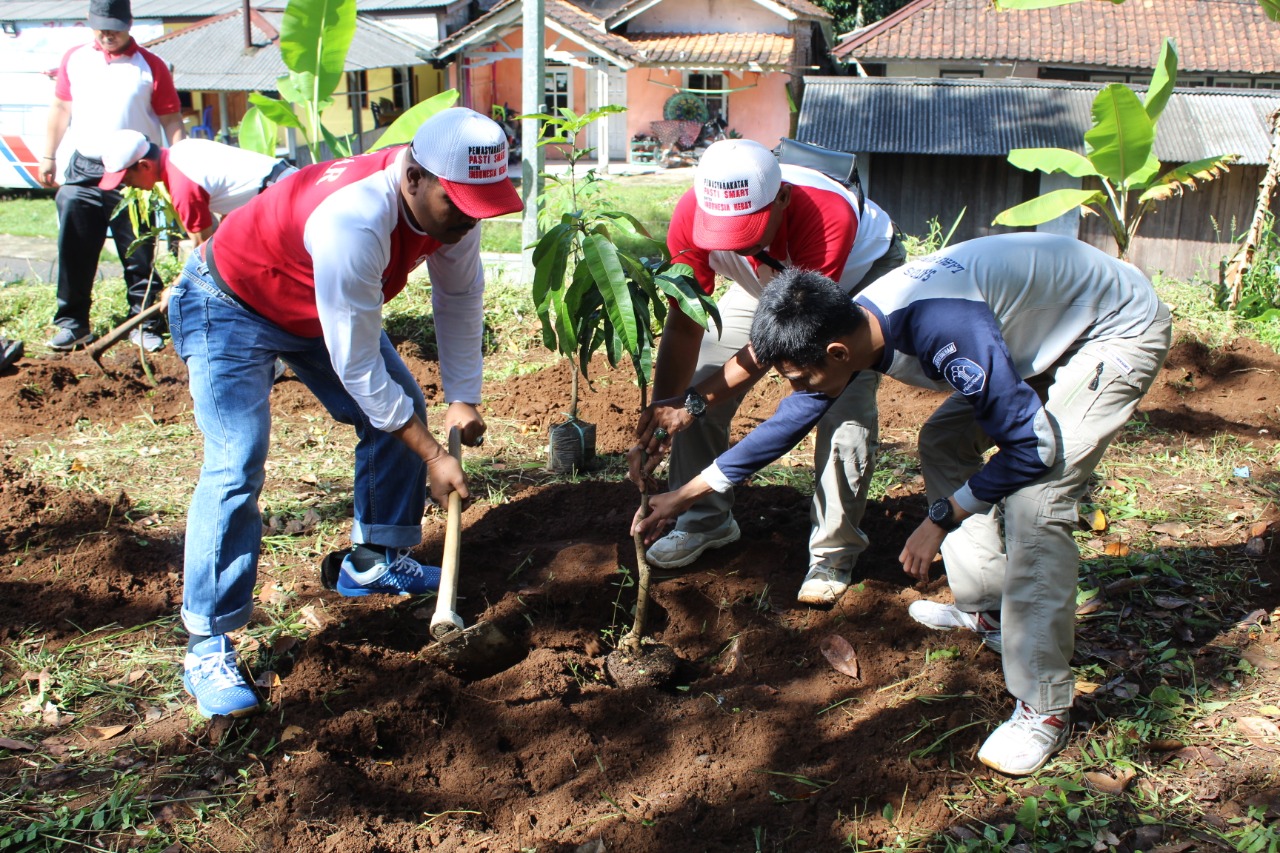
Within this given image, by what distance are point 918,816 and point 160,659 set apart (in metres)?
2.25

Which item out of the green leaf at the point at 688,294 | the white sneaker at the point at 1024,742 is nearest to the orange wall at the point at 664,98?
the green leaf at the point at 688,294

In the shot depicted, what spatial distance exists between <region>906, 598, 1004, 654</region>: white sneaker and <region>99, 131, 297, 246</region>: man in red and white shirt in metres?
3.41

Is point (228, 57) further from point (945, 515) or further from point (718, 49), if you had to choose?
point (945, 515)

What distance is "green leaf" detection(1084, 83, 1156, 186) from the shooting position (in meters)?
5.55

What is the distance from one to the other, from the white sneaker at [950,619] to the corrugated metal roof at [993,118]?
607cm

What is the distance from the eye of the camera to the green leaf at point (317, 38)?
5969 mm

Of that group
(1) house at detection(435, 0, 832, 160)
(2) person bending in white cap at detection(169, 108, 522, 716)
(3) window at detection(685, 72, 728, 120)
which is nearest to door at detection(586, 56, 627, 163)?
(1) house at detection(435, 0, 832, 160)

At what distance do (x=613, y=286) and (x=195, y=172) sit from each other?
8.19ft

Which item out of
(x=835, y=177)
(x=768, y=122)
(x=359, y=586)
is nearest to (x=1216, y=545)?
(x=835, y=177)

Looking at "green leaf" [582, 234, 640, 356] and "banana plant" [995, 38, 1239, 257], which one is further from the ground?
"banana plant" [995, 38, 1239, 257]

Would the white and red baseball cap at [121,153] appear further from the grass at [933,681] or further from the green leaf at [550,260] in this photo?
the green leaf at [550,260]

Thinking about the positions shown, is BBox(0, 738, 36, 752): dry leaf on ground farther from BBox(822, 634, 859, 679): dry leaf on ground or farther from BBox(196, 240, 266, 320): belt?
BBox(822, 634, 859, 679): dry leaf on ground

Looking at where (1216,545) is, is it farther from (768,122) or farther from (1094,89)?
(768,122)

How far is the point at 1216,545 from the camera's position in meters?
3.94
